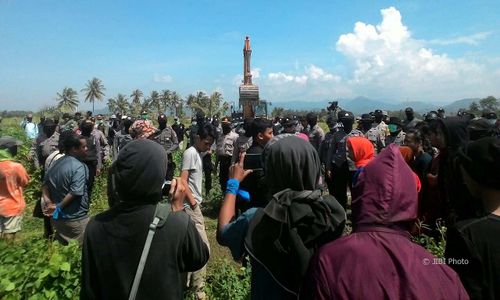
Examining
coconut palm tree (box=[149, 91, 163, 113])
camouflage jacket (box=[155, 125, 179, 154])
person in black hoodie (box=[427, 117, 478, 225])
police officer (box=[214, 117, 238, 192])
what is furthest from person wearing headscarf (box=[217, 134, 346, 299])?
coconut palm tree (box=[149, 91, 163, 113])

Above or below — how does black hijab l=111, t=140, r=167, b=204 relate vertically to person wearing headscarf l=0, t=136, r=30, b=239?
above

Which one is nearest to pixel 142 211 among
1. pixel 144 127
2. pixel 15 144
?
pixel 144 127

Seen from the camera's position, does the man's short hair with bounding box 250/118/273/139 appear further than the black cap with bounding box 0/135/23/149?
No

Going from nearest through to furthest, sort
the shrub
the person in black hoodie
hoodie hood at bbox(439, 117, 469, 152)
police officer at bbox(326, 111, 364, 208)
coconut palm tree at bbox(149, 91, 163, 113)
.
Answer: the shrub → the person in black hoodie → hoodie hood at bbox(439, 117, 469, 152) → police officer at bbox(326, 111, 364, 208) → coconut palm tree at bbox(149, 91, 163, 113)

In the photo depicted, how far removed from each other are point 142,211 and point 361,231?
3.72 feet

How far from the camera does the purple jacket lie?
1369 mm

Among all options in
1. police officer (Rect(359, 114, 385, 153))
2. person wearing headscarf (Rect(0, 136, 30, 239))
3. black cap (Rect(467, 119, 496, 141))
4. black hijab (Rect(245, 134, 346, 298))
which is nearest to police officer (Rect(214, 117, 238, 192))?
police officer (Rect(359, 114, 385, 153))

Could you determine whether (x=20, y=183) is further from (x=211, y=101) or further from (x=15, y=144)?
(x=211, y=101)

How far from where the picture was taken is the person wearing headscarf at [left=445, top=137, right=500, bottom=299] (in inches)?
64.4

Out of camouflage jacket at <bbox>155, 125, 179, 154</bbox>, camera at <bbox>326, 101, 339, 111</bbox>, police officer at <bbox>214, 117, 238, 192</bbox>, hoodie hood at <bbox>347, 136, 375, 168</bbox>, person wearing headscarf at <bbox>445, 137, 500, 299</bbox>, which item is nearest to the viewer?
person wearing headscarf at <bbox>445, 137, 500, 299</bbox>

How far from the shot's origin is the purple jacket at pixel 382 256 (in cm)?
137

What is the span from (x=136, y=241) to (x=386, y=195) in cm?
127

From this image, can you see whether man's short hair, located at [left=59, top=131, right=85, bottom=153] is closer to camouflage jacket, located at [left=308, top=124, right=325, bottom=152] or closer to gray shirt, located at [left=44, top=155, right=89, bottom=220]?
gray shirt, located at [left=44, top=155, right=89, bottom=220]

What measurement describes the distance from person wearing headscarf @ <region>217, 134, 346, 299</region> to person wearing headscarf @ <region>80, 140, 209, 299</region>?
32cm
